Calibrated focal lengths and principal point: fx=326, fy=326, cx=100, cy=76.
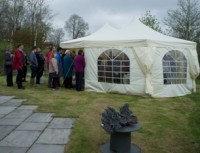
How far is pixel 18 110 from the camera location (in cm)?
816

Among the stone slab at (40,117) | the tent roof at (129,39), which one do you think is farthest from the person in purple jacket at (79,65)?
the stone slab at (40,117)

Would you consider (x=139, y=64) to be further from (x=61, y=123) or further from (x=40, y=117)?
(x=61, y=123)

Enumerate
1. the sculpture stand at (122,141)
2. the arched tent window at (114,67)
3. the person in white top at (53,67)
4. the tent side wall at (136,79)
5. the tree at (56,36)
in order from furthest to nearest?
1. the tree at (56,36)
2. the person in white top at (53,67)
3. the arched tent window at (114,67)
4. the tent side wall at (136,79)
5. the sculpture stand at (122,141)

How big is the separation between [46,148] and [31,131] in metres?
1.04

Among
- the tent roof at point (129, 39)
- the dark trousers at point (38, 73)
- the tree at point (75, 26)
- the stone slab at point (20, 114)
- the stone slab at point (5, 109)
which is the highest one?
the tree at point (75, 26)

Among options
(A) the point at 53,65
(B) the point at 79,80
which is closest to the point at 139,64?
(B) the point at 79,80

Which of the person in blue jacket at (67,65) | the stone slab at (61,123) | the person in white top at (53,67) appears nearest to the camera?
the stone slab at (61,123)

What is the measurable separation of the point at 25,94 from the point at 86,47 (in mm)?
2906

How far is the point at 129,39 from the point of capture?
11.2 meters

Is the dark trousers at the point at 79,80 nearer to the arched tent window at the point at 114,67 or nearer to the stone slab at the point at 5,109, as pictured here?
the arched tent window at the point at 114,67

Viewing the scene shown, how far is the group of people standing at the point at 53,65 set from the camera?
11156mm

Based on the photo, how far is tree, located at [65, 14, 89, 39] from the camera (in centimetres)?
4247

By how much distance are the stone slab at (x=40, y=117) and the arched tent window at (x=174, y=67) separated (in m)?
5.13

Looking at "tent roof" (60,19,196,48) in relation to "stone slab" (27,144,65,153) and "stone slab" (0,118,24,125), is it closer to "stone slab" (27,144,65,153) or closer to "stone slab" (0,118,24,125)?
"stone slab" (0,118,24,125)
